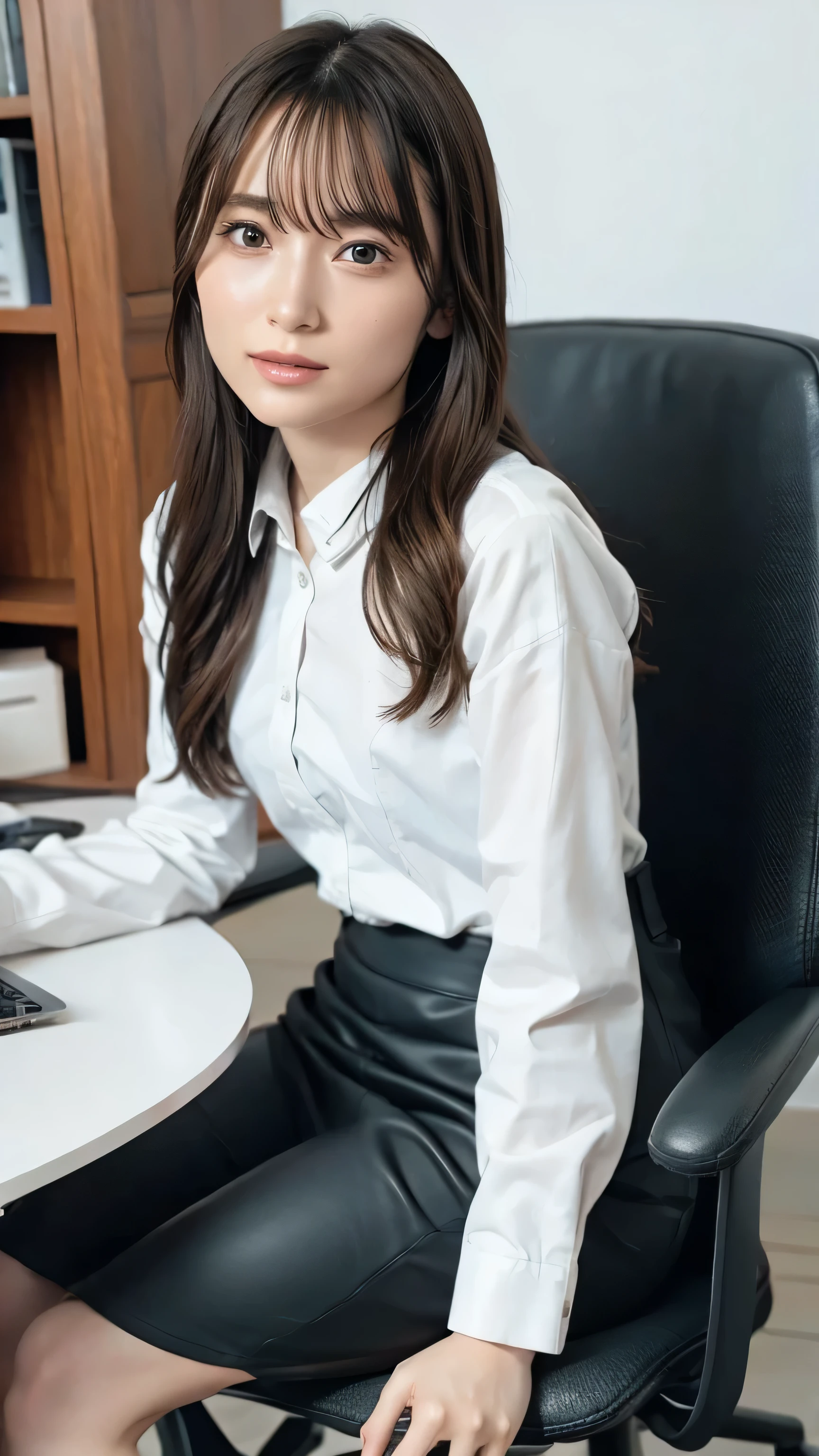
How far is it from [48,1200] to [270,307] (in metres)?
0.69

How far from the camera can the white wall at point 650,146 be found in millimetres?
1660

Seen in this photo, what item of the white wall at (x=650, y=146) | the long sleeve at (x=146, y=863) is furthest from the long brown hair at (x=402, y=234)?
the white wall at (x=650, y=146)

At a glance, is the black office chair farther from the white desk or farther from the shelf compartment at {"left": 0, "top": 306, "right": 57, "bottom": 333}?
the shelf compartment at {"left": 0, "top": 306, "right": 57, "bottom": 333}

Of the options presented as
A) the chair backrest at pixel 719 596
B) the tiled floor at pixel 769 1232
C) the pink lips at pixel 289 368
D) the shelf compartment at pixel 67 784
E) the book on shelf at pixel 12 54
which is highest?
the book on shelf at pixel 12 54

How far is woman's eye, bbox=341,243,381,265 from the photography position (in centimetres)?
91

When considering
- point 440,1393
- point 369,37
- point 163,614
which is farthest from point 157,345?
point 440,1393

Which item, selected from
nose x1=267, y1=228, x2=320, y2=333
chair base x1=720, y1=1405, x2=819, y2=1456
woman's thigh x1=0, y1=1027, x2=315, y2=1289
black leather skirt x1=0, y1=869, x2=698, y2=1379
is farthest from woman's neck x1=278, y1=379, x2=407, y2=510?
chair base x1=720, y1=1405, x2=819, y2=1456

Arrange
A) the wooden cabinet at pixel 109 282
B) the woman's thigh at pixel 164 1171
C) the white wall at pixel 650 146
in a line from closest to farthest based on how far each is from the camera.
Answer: the woman's thigh at pixel 164 1171
the white wall at pixel 650 146
the wooden cabinet at pixel 109 282

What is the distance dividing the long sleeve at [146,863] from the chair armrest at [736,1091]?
0.48m

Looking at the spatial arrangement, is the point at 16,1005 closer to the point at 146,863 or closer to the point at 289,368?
the point at 146,863

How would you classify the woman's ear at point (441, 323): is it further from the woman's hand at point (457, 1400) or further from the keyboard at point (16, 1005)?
the woman's hand at point (457, 1400)

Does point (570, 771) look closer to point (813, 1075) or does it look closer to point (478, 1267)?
point (478, 1267)

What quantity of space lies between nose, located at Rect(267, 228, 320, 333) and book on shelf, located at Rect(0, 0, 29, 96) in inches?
48.5

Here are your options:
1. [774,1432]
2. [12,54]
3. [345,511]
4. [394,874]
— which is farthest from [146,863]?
[12,54]
